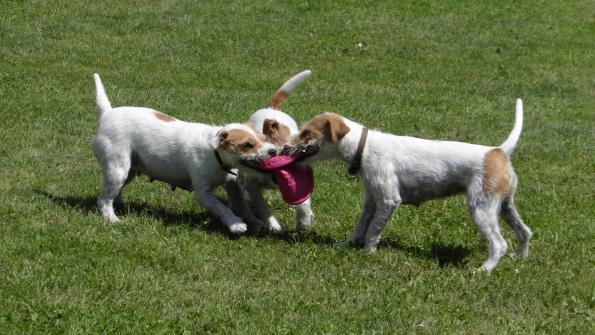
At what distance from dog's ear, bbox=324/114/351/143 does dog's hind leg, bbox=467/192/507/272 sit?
4.08 ft

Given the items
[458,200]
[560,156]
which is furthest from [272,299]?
[560,156]

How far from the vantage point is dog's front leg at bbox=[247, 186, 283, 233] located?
8891 millimetres

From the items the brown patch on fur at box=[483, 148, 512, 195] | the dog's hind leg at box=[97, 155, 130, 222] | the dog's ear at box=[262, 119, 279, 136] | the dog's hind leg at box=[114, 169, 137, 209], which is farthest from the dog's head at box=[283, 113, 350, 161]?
the dog's hind leg at box=[114, 169, 137, 209]

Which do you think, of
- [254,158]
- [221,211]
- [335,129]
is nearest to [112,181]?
[221,211]

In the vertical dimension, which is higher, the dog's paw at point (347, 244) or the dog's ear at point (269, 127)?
the dog's ear at point (269, 127)

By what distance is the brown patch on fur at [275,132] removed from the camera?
8.70 meters

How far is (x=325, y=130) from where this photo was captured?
818 cm

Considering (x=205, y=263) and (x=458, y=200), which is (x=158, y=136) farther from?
(x=458, y=200)

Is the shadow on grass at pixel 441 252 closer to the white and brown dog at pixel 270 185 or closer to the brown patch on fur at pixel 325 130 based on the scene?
the white and brown dog at pixel 270 185

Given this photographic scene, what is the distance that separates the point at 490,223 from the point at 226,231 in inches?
96.4

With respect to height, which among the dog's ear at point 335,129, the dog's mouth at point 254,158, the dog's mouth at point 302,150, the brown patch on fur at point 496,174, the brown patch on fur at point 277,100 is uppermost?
the dog's ear at point 335,129

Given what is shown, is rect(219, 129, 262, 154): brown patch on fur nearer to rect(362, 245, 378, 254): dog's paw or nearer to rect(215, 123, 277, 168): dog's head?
rect(215, 123, 277, 168): dog's head

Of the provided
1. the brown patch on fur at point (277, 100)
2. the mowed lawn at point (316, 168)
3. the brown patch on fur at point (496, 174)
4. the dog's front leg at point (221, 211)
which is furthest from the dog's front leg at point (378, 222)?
the brown patch on fur at point (277, 100)

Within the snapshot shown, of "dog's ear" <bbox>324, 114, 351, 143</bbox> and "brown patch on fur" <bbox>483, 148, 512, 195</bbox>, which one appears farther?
"dog's ear" <bbox>324, 114, 351, 143</bbox>
